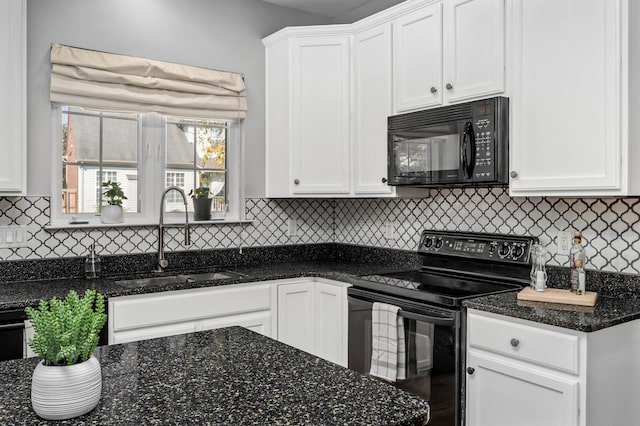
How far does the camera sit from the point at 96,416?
1084 mm

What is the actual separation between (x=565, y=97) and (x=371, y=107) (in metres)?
1.24

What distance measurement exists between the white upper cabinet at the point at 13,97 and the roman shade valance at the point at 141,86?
37 cm

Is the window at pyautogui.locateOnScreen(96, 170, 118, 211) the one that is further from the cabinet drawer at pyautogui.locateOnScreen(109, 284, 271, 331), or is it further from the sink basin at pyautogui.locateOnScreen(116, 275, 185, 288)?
the cabinet drawer at pyautogui.locateOnScreen(109, 284, 271, 331)

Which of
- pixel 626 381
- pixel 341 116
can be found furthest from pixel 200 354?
pixel 341 116

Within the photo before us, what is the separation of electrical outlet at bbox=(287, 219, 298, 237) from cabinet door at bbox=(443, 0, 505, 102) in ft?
5.24

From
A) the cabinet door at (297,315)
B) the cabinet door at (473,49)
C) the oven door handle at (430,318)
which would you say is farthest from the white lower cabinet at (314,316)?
the cabinet door at (473,49)

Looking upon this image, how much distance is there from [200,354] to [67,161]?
2101 mm

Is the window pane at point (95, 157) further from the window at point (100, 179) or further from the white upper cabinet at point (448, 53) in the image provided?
the white upper cabinet at point (448, 53)

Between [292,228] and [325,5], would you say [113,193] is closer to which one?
[292,228]

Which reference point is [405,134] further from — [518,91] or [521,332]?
[521,332]

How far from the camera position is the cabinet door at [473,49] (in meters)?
2.55

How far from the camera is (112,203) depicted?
324 centimetres

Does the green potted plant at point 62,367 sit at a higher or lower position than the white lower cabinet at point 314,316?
higher

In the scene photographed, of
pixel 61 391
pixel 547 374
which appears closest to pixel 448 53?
pixel 547 374
